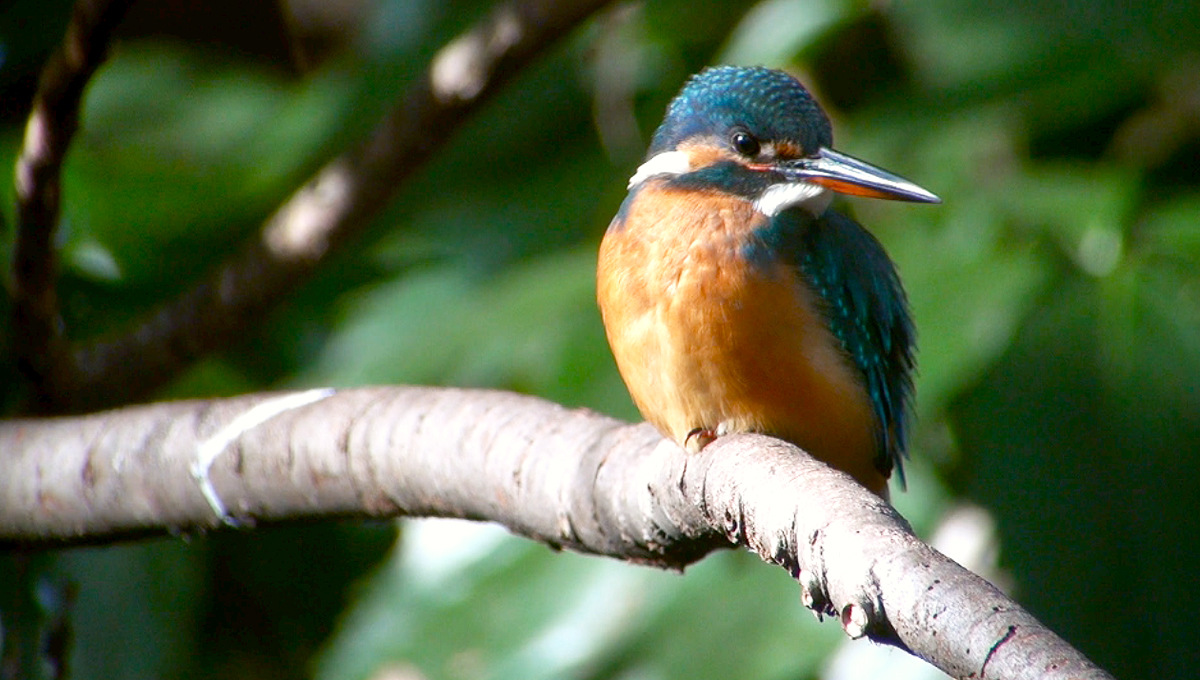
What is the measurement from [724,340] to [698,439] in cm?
19

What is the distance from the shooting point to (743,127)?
2.45 m

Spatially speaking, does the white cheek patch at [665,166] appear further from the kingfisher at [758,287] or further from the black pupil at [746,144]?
the black pupil at [746,144]

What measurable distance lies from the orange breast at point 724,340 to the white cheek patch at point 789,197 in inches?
1.3

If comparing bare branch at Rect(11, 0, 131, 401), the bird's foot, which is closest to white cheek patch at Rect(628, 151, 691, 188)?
the bird's foot

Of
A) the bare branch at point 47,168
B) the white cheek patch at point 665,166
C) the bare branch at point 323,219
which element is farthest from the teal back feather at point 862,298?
the bare branch at point 47,168

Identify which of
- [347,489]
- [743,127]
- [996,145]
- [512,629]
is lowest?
[512,629]

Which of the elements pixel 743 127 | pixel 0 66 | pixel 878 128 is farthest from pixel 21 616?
pixel 878 128

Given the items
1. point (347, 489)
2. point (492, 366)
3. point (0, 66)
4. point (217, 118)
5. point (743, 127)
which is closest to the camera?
point (347, 489)

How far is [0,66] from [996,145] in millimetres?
2283

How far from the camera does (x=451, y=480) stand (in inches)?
79.7

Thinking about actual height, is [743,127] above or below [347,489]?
above

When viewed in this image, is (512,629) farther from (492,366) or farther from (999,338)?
(999,338)

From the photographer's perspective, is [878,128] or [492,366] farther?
[878,128]

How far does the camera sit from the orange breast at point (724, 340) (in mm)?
2152
